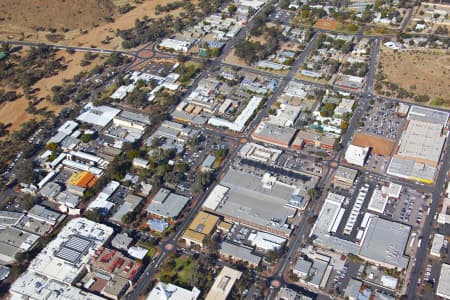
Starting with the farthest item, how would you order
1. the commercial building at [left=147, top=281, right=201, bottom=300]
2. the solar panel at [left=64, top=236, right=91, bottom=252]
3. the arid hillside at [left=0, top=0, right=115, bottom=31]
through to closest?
the arid hillside at [left=0, top=0, right=115, bottom=31], the solar panel at [left=64, top=236, right=91, bottom=252], the commercial building at [left=147, top=281, right=201, bottom=300]

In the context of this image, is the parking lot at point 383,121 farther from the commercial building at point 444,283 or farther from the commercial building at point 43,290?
the commercial building at point 43,290

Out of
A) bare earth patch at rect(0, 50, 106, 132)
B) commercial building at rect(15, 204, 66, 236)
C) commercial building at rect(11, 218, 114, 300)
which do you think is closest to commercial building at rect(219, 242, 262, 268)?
commercial building at rect(11, 218, 114, 300)

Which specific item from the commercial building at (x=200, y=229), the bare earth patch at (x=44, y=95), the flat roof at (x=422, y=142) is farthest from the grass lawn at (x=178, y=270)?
the bare earth patch at (x=44, y=95)

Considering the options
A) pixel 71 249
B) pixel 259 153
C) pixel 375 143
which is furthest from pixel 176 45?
pixel 71 249

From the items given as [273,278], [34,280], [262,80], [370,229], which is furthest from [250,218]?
[262,80]

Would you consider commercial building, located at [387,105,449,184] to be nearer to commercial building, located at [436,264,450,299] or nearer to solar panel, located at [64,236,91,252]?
commercial building, located at [436,264,450,299]

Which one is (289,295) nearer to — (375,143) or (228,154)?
(228,154)

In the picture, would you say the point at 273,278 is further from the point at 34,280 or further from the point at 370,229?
the point at 34,280
